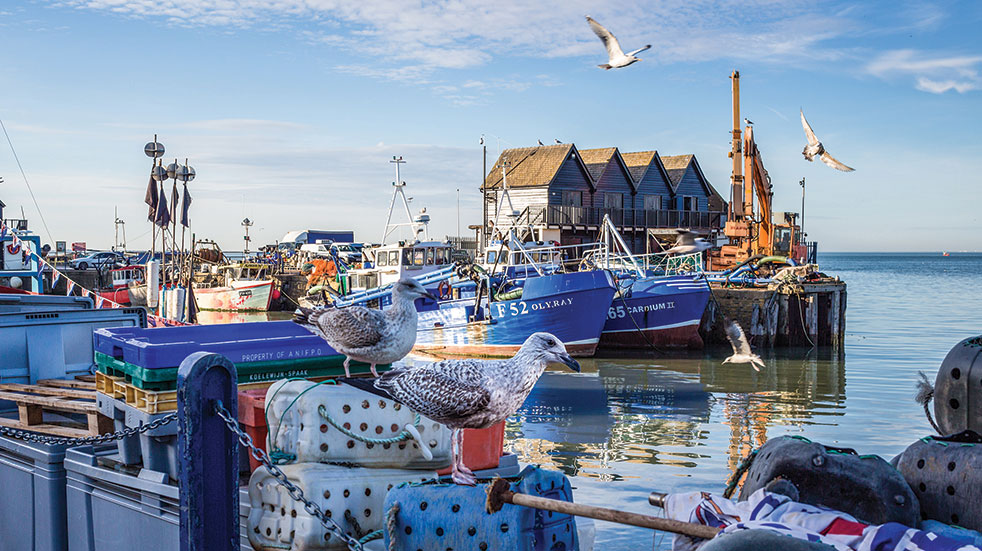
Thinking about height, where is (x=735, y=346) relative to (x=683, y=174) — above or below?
below

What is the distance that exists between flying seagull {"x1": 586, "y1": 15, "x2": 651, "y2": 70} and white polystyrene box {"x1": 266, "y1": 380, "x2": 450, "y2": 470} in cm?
1025

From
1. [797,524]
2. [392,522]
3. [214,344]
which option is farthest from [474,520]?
[214,344]

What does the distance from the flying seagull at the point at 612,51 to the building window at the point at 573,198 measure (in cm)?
3065

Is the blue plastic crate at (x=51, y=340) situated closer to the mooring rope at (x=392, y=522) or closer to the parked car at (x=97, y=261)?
the mooring rope at (x=392, y=522)

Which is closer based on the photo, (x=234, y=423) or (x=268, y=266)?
(x=234, y=423)

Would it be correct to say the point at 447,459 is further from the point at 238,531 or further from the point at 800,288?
the point at 800,288

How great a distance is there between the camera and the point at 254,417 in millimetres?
4543

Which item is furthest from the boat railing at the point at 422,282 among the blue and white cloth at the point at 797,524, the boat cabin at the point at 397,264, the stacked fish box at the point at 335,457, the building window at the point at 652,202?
the building window at the point at 652,202

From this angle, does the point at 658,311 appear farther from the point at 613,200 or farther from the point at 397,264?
the point at 613,200

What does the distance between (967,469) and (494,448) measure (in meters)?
2.61

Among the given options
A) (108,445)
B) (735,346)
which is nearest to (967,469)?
(108,445)

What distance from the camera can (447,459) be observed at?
4.48 m

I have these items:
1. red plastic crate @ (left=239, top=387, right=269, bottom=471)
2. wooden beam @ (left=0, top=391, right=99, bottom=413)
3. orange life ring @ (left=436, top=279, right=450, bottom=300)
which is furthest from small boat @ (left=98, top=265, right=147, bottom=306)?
red plastic crate @ (left=239, top=387, right=269, bottom=471)

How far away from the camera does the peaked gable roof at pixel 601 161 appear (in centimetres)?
4753
